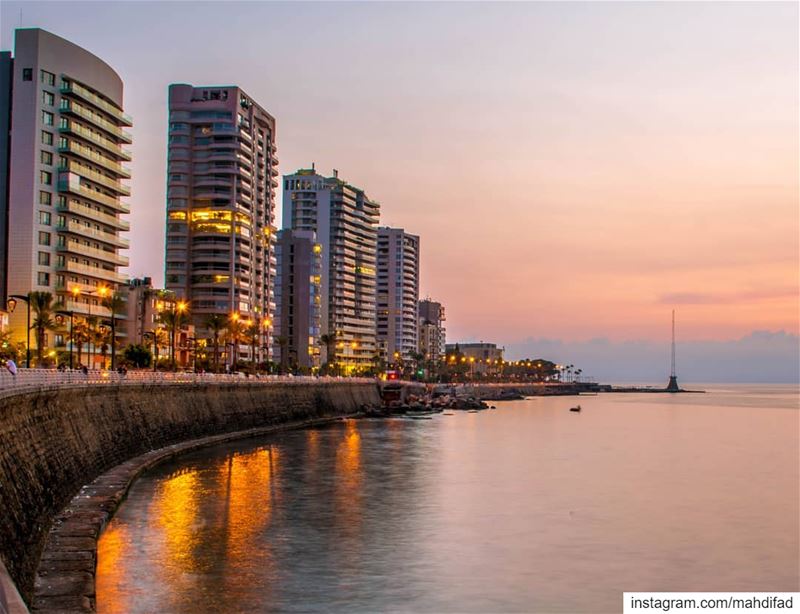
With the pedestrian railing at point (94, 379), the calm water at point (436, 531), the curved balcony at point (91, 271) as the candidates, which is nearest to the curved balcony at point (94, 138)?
the curved balcony at point (91, 271)

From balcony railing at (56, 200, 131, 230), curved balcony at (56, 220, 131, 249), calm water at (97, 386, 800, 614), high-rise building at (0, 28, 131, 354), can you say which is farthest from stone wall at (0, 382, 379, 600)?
balcony railing at (56, 200, 131, 230)

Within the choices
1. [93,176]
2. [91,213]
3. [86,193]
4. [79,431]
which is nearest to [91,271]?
[91,213]

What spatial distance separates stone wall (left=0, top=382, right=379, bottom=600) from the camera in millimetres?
29297

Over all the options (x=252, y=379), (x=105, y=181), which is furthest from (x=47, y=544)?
(x=105, y=181)

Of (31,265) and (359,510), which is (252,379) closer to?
(31,265)

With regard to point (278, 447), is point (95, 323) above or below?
above

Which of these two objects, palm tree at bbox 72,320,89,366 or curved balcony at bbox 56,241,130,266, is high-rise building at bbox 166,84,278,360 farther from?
palm tree at bbox 72,320,89,366

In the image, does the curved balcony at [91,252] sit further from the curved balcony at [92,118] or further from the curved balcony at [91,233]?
the curved balcony at [92,118]

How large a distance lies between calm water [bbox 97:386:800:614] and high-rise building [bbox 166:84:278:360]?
86869mm

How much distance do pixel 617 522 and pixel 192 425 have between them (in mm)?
39098

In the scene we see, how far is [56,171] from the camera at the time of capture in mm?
106938

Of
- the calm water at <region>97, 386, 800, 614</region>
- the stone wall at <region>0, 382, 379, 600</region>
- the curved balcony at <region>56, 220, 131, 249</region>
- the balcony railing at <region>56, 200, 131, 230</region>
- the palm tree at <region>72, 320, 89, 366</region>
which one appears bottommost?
the calm water at <region>97, 386, 800, 614</region>

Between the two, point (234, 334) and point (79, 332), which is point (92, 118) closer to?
point (79, 332)

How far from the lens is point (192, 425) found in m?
75.2
